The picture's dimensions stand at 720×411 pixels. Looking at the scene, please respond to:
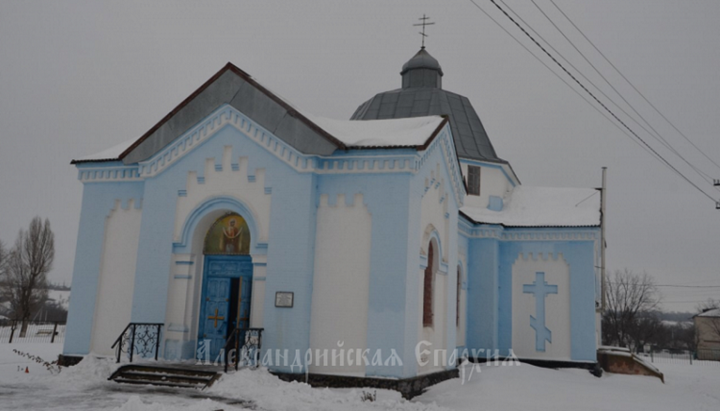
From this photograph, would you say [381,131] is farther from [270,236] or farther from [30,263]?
[30,263]

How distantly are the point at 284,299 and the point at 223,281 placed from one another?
2.09 metres

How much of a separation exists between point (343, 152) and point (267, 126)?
1.74 m

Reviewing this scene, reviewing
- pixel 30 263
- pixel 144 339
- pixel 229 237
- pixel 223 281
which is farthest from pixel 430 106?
pixel 30 263

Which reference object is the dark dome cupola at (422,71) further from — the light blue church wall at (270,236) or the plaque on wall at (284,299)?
the plaque on wall at (284,299)

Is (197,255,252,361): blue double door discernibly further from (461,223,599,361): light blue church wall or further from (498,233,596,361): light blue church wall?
(498,233,596,361): light blue church wall

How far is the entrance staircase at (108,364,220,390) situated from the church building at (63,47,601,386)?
39.4 inches

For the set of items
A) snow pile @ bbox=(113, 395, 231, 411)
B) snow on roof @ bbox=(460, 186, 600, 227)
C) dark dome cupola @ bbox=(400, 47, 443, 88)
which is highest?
dark dome cupola @ bbox=(400, 47, 443, 88)

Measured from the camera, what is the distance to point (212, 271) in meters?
13.8

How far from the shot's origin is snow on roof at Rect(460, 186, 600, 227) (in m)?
19.7

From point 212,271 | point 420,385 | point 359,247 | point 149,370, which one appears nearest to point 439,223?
point 359,247

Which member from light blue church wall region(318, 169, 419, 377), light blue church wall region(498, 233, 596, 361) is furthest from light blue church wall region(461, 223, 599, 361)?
light blue church wall region(318, 169, 419, 377)

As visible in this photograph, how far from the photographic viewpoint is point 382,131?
44.6 ft

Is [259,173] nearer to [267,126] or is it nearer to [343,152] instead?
[267,126]

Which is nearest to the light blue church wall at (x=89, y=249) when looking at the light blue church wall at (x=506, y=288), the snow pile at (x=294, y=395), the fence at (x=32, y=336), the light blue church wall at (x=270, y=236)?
the light blue church wall at (x=270, y=236)
